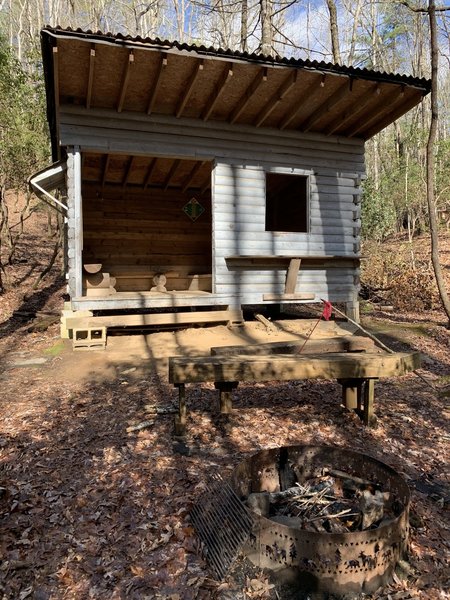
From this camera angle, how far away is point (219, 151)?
363 inches

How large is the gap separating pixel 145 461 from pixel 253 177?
7.23 meters

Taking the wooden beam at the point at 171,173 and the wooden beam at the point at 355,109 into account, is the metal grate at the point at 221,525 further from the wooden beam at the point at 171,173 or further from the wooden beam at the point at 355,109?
the wooden beam at the point at 171,173

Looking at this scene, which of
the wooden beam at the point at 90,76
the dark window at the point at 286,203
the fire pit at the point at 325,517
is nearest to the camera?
the fire pit at the point at 325,517

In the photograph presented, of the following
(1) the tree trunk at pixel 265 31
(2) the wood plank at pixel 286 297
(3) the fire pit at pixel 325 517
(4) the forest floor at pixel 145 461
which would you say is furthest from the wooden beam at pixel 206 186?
(3) the fire pit at pixel 325 517

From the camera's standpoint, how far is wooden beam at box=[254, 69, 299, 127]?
8.05 m

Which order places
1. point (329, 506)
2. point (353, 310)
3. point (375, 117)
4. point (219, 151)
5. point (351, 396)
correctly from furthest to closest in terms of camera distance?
point (353, 310)
point (375, 117)
point (219, 151)
point (351, 396)
point (329, 506)

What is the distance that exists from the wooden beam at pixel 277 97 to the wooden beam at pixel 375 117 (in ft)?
7.17

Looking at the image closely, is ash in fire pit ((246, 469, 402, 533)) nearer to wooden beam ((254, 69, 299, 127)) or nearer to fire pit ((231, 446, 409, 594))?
fire pit ((231, 446, 409, 594))

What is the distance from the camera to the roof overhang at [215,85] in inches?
278

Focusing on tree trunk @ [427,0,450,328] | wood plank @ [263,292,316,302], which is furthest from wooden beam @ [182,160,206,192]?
tree trunk @ [427,0,450,328]

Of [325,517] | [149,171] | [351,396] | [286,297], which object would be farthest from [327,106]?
[325,517]

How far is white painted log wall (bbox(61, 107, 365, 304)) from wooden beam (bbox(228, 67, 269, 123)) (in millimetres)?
309

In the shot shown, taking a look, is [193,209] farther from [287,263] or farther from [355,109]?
[355,109]

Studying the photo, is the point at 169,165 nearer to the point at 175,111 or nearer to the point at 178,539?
the point at 175,111
